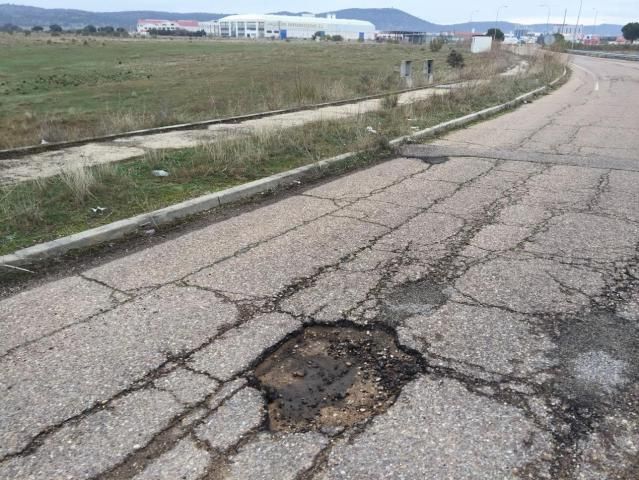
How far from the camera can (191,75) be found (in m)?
33.2

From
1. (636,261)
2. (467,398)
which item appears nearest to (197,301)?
(467,398)

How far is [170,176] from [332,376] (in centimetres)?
505

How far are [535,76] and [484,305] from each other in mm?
24512

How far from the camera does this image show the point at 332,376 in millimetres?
3213

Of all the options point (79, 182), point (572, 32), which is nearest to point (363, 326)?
point (79, 182)

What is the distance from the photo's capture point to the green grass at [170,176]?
18.5ft

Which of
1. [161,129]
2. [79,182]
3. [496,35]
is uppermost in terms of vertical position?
[496,35]

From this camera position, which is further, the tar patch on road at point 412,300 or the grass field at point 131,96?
the grass field at point 131,96

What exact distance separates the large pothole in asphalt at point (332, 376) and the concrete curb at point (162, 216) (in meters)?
2.75

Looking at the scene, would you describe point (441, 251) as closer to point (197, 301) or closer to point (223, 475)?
point (197, 301)

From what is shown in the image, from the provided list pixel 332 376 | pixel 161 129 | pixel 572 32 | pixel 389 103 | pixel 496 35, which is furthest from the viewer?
pixel 572 32

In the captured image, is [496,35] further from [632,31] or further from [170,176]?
[170,176]

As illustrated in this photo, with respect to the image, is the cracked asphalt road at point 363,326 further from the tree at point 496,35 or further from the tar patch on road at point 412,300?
the tree at point 496,35

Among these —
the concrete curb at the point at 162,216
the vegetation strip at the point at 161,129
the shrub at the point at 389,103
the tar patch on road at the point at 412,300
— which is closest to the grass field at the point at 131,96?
the vegetation strip at the point at 161,129
